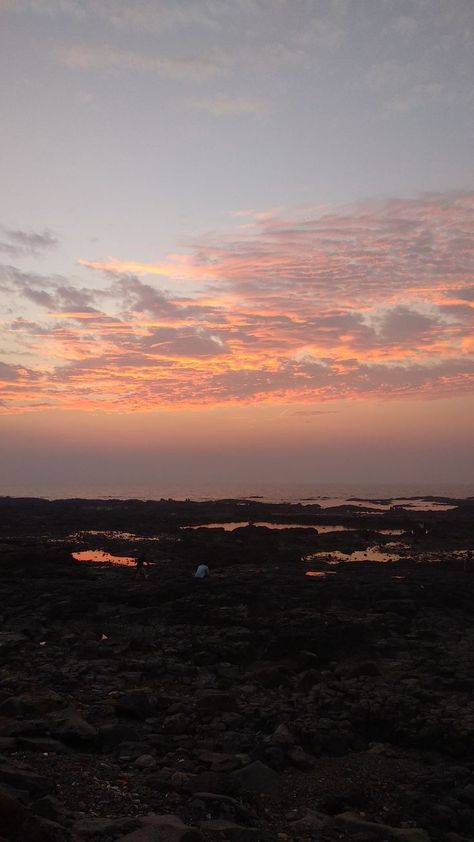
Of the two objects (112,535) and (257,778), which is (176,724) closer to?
(257,778)

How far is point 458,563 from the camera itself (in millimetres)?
32250

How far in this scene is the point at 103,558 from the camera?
36.3m

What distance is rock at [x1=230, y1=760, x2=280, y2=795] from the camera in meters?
8.20

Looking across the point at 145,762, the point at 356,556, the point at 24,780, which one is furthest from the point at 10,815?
the point at 356,556

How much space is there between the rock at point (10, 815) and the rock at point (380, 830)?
4075mm

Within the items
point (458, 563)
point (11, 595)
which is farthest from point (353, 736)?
point (458, 563)

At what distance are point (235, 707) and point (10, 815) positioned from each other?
251 inches

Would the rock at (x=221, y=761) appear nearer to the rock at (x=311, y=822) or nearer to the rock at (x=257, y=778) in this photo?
the rock at (x=257, y=778)

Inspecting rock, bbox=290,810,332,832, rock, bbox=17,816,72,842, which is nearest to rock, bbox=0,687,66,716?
rock, bbox=17,816,72,842

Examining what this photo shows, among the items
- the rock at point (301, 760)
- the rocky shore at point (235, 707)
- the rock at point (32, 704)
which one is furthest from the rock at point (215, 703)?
the rock at point (32, 704)

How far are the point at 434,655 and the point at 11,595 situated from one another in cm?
1622

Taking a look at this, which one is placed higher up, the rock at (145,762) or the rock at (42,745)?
the rock at (42,745)

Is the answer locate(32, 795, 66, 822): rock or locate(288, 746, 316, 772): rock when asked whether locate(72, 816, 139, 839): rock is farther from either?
locate(288, 746, 316, 772): rock

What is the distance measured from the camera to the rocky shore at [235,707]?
7.30 metres
